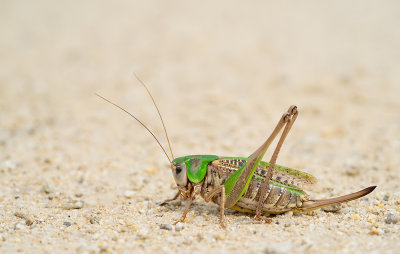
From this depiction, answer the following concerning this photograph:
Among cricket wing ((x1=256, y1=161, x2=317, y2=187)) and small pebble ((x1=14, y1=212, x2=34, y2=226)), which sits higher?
cricket wing ((x1=256, y1=161, x2=317, y2=187))

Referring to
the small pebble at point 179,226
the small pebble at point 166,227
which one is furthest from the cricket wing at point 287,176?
the small pebble at point 166,227

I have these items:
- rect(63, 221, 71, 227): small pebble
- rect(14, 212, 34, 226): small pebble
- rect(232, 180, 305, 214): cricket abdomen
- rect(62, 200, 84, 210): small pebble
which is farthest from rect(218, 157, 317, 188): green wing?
rect(14, 212, 34, 226): small pebble

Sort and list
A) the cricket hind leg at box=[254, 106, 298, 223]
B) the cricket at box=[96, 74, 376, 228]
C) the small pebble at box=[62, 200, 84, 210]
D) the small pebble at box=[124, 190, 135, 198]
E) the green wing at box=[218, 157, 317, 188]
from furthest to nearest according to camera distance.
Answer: the small pebble at box=[124, 190, 135, 198]
the small pebble at box=[62, 200, 84, 210]
the green wing at box=[218, 157, 317, 188]
the cricket at box=[96, 74, 376, 228]
the cricket hind leg at box=[254, 106, 298, 223]

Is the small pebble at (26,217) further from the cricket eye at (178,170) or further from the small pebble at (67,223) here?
the cricket eye at (178,170)

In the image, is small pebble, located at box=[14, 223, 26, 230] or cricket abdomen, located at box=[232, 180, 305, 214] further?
cricket abdomen, located at box=[232, 180, 305, 214]

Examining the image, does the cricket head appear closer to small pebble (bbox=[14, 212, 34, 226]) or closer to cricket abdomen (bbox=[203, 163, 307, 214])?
cricket abdomen (bbox=[203, 163, 307, 214])

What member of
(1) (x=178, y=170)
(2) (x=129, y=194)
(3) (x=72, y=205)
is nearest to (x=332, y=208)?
(1) (x=178, y=170)

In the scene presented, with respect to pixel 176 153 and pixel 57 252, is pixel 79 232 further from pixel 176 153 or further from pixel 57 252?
pixel 176 153
